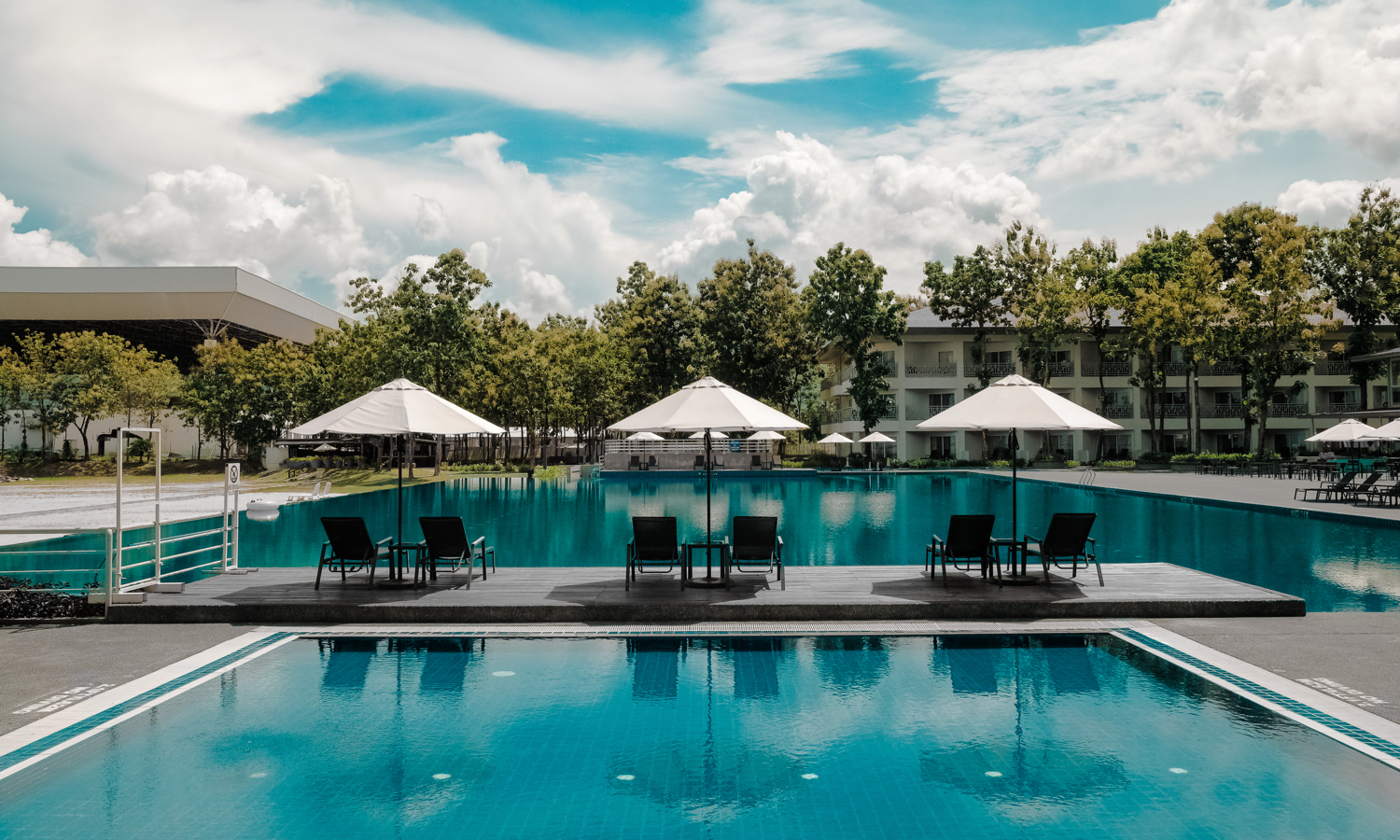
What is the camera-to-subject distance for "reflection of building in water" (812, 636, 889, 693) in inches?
268

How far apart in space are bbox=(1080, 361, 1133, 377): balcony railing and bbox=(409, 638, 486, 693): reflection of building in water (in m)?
51.2

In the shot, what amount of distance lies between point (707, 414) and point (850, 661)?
3312 millimetres

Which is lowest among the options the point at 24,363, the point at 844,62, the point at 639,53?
the point at 24,363

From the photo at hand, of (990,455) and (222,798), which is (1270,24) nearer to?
(222,798)

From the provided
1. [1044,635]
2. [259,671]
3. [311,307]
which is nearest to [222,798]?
[259,671]

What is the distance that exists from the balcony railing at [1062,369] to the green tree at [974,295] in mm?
4684

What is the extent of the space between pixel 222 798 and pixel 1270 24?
2085 centimetres

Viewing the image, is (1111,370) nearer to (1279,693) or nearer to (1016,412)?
(1016,412)

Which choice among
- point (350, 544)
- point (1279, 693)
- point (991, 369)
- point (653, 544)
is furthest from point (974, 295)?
point (1279, 693)

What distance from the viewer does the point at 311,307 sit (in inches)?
2238

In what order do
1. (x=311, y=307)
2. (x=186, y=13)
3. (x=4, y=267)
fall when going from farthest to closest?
(x=311, y=307)
(x=4, y=267)
(x=186, y=13)

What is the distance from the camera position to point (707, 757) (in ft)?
17.3

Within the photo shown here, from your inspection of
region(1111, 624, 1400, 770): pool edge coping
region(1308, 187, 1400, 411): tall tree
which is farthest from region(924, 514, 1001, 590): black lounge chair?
region(1308, 187, 1400, 411): tall tree

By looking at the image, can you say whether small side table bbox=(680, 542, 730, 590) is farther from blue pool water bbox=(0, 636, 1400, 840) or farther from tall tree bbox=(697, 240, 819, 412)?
tall tree bbox=(697, 240, 819, 412)
